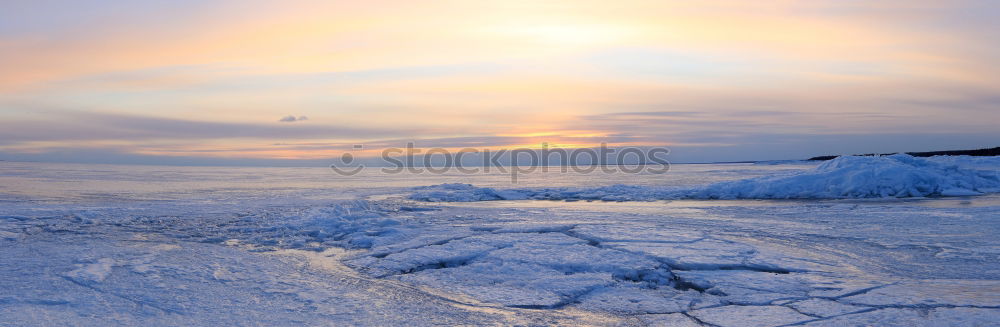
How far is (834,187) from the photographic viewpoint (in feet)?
47.4

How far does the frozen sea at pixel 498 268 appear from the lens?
3.56 metres

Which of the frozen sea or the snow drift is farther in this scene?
the snow drift

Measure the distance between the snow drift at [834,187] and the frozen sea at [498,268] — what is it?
4.47 m

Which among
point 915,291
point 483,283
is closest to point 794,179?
point 915,291

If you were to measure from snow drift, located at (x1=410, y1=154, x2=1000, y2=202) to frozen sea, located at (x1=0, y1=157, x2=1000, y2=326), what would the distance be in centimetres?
447

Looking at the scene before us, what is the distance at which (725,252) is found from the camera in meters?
5.52

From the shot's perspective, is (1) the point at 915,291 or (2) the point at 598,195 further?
(2) the point at 598,195

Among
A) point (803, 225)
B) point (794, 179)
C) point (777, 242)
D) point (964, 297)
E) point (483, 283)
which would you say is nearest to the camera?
point (964, 297)

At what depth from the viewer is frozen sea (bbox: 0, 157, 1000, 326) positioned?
356 centimetres

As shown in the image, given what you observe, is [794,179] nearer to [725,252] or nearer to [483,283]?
[725,252]

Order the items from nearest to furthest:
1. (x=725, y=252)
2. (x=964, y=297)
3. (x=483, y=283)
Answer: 1. (x=964, y=297)
2. (x=483, y=283)
3. (x=725, y=252)

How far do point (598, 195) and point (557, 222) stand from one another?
6.90 metres

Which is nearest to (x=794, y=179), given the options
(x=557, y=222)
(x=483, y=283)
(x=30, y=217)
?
(x=557, y=222)

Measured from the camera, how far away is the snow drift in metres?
14.0
